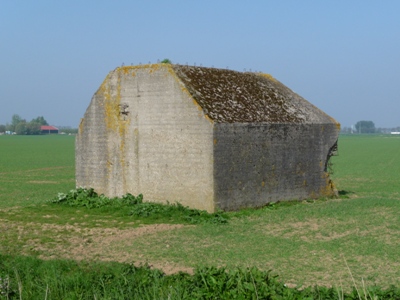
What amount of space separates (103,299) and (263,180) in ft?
35.5

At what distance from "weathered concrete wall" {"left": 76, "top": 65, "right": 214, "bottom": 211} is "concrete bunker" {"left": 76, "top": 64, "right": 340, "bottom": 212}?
28mm

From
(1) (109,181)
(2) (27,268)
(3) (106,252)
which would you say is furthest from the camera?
(1) (109,181)

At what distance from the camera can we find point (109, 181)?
19.8m

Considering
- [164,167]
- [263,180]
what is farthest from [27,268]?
[263,180]

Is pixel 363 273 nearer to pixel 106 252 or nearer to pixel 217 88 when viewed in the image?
pixel 106 252

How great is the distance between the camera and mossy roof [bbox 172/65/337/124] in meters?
18.1

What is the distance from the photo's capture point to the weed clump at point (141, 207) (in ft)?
54.6

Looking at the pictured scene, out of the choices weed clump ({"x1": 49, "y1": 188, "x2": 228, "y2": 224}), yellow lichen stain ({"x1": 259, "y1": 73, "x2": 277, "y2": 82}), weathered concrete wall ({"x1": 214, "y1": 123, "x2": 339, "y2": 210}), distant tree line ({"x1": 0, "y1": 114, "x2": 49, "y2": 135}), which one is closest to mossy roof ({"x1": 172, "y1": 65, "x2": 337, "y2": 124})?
yellow lichen stain ({"x1": 259, "y1": 73, "x2": 277, "y2": 82})

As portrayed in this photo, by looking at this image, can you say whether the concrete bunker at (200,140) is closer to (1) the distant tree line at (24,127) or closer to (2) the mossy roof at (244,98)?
(2) the mossy roof at (244,98)

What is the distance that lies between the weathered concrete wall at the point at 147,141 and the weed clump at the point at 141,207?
304 mm

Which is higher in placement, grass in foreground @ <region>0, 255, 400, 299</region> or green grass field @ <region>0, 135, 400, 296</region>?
grass in foreground @ <region>0, 255, 400, 299</region>

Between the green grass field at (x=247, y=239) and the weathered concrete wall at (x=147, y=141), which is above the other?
the weathered concrete wall at (x=147, y=141)

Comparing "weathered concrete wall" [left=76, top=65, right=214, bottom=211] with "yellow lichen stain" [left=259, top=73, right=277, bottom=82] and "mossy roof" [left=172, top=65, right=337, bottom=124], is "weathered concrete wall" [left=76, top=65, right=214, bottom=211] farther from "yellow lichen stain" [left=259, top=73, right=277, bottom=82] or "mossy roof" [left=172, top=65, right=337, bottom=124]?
"yellow lichen stain" [left=259, top=73, right=277, bottom=82]

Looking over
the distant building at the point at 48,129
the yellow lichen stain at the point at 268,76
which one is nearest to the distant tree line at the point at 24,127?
the distant building at the point at 48,129
